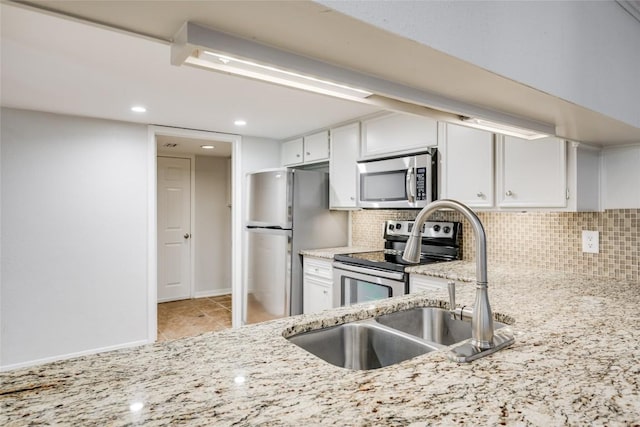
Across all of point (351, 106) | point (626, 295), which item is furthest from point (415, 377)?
point (351, 106)

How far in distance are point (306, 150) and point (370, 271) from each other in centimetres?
171

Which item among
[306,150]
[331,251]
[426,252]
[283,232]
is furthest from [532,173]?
[306,150]

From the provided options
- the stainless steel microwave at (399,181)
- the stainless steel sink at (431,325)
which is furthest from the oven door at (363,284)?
the stainless steel sink at (431,325)

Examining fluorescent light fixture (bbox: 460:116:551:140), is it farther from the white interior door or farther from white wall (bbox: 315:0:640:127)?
the white interior door

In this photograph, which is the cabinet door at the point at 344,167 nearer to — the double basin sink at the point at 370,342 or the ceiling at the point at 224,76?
the ceiling at the point at 224,76

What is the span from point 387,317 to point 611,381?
742 millimetres

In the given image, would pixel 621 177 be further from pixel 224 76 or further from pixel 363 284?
pixel 224 76

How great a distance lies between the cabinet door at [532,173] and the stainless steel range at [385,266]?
0.62m

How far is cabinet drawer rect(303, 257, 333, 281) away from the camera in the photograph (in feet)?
10.5

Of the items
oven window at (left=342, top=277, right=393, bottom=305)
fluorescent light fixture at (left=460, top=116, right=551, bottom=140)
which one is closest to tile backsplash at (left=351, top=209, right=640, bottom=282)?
oven window at (left=342, top=277, right=393, bottom=305)

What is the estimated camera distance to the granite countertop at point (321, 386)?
2.22 ft

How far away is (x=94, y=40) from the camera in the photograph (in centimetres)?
178

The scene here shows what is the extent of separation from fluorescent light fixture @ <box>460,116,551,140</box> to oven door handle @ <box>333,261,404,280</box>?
119 centimetres

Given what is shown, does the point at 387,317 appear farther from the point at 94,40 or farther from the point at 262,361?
the point at 94,40
